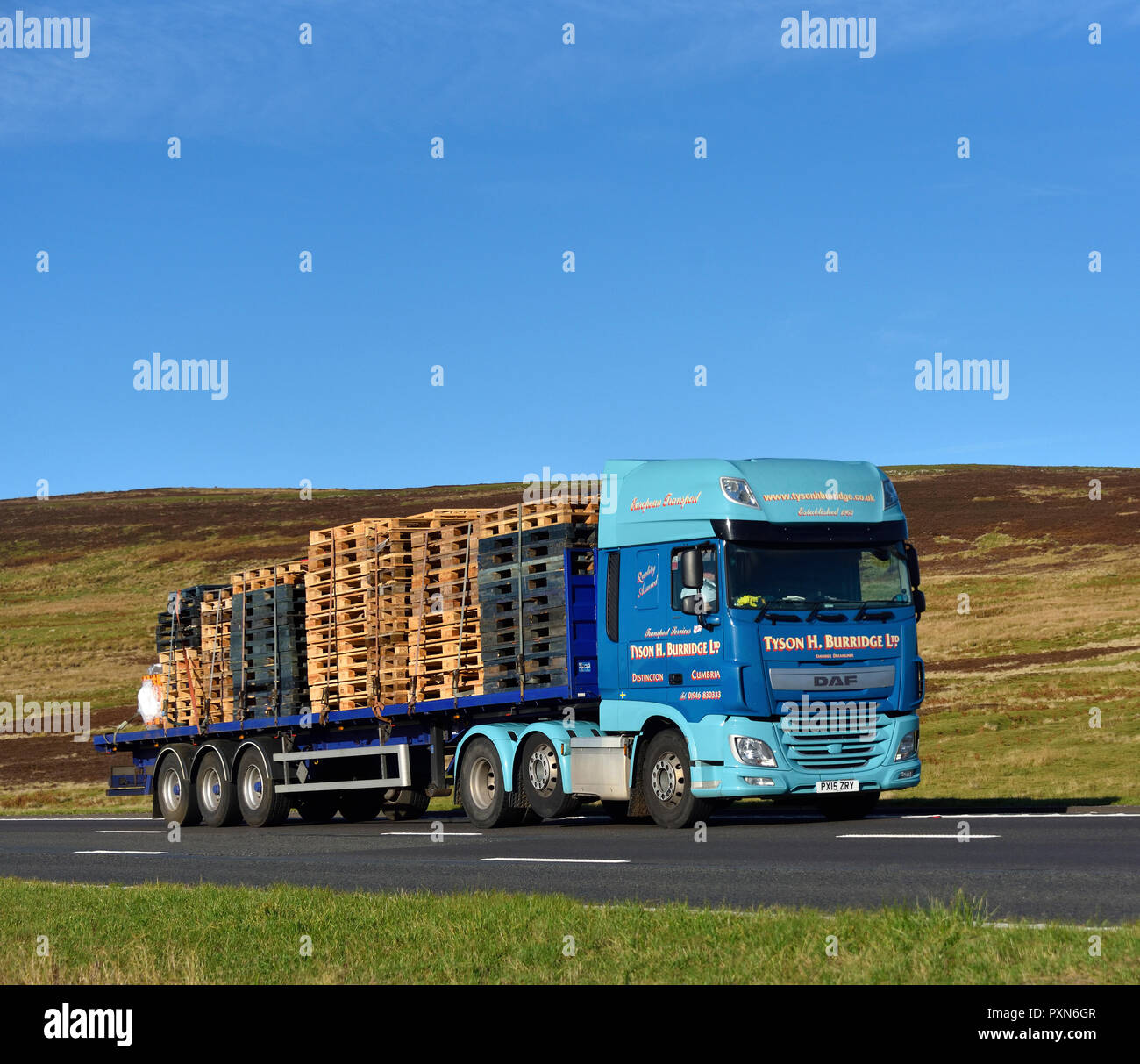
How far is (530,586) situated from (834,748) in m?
4.11

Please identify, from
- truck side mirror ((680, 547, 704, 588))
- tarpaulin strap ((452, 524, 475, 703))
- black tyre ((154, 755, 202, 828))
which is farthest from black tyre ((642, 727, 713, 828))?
black tyre ((154, 755, 202, 828))

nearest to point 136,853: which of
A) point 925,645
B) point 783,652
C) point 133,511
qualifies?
point 783,652

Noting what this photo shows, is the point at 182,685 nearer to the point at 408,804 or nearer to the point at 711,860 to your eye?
the point at 408,804

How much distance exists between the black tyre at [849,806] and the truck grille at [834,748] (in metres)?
0.82

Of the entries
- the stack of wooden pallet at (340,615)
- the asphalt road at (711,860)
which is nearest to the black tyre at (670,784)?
the asphalt road at (711,860)

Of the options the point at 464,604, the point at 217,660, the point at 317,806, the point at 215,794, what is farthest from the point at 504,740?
the point at 217,660

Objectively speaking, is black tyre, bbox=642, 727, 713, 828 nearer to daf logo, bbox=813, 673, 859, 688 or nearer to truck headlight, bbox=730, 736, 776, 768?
truck headlight, bbox=730, 736, 776, 768

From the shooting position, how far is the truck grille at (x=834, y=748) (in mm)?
17594

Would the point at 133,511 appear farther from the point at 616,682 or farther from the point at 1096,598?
the point at 616,682

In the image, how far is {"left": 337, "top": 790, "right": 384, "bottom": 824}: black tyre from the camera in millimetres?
25438

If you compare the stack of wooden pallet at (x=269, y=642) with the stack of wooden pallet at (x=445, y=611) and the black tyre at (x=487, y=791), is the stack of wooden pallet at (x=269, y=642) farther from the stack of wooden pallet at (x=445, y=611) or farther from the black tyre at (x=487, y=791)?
the black tyre at (x=487, y=791)

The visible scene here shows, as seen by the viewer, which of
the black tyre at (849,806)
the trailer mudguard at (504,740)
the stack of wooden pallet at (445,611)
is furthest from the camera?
the stack of wooden pallet at (445,611)

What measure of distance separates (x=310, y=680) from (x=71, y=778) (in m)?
23.6

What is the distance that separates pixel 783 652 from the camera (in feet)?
57.4
